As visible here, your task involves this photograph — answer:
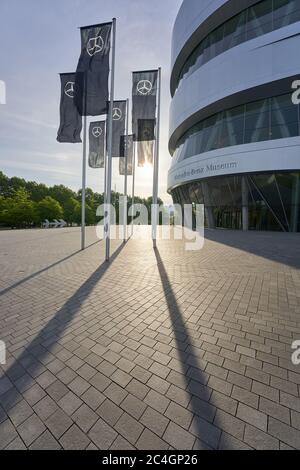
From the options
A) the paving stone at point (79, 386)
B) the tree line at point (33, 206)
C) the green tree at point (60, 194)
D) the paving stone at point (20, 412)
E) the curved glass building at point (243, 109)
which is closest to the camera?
the paving stone at point (20, 412)

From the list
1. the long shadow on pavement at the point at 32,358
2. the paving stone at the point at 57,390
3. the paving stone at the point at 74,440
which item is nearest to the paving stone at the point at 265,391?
the paving stone at the point at 74,440

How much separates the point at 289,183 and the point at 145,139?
14.4 metres

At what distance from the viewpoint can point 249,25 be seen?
1948 cm

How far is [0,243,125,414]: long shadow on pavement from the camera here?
225cm

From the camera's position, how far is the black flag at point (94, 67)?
8125 millimetres

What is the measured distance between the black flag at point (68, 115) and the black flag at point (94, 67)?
1.20m

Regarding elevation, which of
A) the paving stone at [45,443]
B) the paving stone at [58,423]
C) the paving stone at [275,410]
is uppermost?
the paving stone at [275,410]

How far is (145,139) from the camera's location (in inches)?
482

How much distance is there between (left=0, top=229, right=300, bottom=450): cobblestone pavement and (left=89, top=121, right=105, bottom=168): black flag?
925 centimetres

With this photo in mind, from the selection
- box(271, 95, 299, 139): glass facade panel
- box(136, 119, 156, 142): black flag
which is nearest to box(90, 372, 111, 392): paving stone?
box(136, 119, 156, 142): black flag

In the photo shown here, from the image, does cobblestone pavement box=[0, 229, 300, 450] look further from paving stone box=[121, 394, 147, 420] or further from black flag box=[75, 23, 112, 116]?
black flag box=[75, 23, 112, 116]

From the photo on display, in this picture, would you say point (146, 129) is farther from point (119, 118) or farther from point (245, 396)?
point (245, 396)

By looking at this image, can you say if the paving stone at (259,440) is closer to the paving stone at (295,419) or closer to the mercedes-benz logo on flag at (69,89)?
the paving stone at (295,419)

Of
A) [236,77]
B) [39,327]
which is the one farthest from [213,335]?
[236,77]
